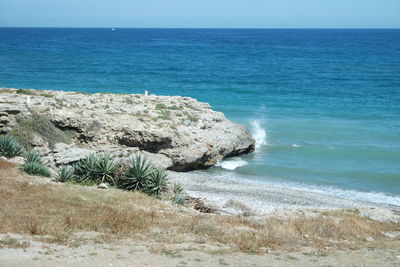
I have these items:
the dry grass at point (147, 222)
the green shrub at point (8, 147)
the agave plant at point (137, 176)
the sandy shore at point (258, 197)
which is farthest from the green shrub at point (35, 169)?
the sandy shore at point (258, 197)

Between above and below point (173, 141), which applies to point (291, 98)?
below

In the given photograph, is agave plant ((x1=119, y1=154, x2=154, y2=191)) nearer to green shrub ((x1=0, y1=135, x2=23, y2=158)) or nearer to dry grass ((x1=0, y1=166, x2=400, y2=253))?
dry grass ((x1=0, y1=166, x2=400, y2=253))

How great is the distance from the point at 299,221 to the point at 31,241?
870 cm

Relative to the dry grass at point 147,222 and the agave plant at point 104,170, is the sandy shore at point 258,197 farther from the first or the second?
the agave plant at point 104,170

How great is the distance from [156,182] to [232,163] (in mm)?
11465

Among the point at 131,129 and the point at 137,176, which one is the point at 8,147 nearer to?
the point at 137,176

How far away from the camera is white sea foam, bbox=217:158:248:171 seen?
98.4 ft

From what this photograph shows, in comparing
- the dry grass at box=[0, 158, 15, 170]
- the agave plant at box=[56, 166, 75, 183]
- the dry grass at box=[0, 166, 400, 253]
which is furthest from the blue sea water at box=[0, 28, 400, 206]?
the dry grass at box=[0, 158, 15, 170]

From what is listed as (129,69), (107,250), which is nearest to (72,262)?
(107,250)

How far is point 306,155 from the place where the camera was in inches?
1302

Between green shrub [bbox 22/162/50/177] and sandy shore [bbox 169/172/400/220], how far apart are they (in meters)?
6.21

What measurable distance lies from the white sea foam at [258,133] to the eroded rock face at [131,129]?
7.97ft

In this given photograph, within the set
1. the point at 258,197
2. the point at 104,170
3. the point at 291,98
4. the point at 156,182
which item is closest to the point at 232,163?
the point at 258,197

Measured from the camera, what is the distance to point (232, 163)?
3072 centimetres
